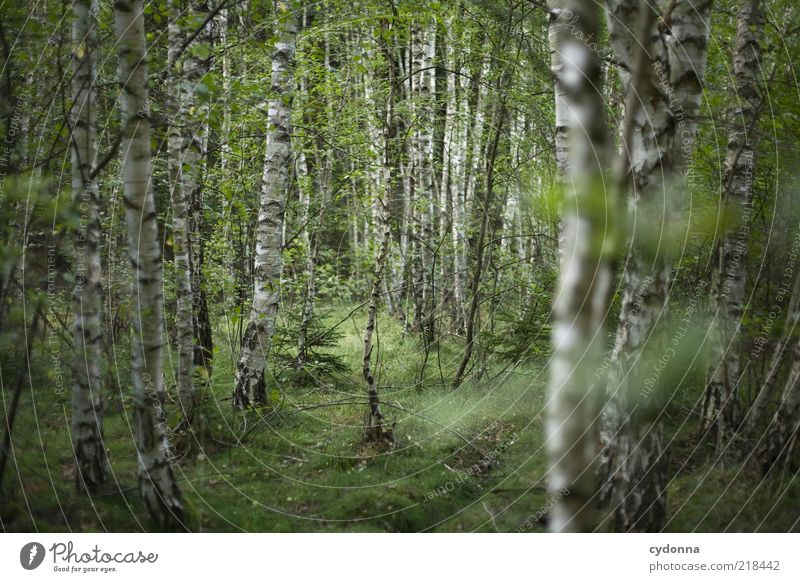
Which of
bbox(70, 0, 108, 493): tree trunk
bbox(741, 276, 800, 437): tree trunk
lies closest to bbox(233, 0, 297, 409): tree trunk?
bbox(70, 0, 108, 493): tree trunk

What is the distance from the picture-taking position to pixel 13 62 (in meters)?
3.10

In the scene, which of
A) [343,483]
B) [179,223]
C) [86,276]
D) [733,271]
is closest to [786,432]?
[733,271]

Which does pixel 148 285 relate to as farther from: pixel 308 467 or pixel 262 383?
pixel 262 383

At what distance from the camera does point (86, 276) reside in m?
2.98

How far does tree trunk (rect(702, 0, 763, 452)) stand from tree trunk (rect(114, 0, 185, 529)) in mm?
2984

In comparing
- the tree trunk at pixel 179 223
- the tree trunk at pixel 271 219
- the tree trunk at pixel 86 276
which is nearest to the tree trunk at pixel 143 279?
the tree trunk at pixel 86 276

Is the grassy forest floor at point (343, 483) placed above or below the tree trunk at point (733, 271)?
below

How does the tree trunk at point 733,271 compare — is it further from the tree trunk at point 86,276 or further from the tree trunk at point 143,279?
the tree trunk at point 86,276

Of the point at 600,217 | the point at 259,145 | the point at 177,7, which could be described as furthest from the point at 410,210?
the point at 600,217

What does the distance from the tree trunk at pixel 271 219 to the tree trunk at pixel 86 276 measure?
1738mm

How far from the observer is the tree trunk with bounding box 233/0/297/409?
4.78 m
